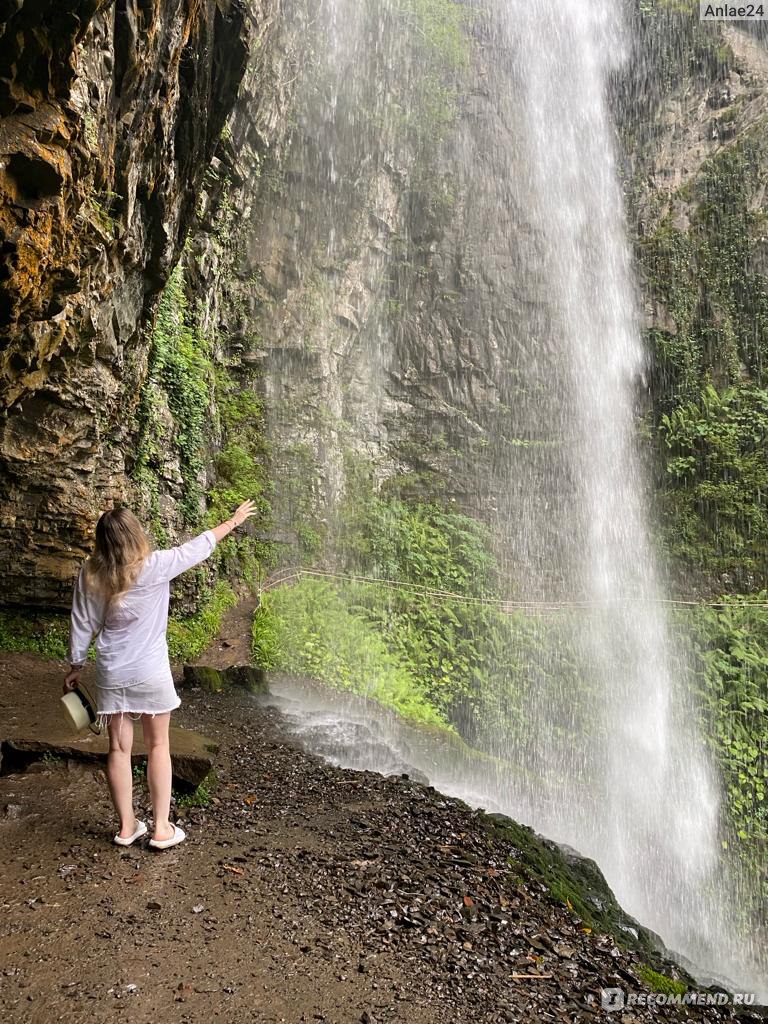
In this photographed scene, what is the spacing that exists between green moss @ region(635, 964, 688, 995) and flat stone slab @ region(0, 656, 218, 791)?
2749mm

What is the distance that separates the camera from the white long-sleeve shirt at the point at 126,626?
9.93 feet

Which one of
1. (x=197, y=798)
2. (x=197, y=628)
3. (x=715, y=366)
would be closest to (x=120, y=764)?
(x=197, y=798)

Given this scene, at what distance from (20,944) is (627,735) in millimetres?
11033

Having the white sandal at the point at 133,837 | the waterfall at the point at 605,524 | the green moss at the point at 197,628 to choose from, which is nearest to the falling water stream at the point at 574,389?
the waterfall at the point at 605,524

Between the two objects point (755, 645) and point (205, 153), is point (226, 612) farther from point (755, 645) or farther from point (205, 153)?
point (755, 645)

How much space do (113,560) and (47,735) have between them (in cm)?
259

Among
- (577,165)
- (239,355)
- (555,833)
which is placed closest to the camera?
(555,833)

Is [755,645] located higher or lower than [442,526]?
lower

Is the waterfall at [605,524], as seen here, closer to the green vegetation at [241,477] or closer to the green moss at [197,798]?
the green moss at [197,798]

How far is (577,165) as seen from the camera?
616 inches

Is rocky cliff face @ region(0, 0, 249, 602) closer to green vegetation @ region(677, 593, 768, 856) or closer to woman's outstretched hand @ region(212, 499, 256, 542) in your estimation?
woman's outstretched hand @ region(212, 499, 256, 542)

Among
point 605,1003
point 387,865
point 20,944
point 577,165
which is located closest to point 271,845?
point 387,865

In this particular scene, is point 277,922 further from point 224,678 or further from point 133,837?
point 224,678

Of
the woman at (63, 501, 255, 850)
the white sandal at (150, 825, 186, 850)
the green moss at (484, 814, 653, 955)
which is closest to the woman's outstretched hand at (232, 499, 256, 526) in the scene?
the woman at (63, 501, 255, 850)
